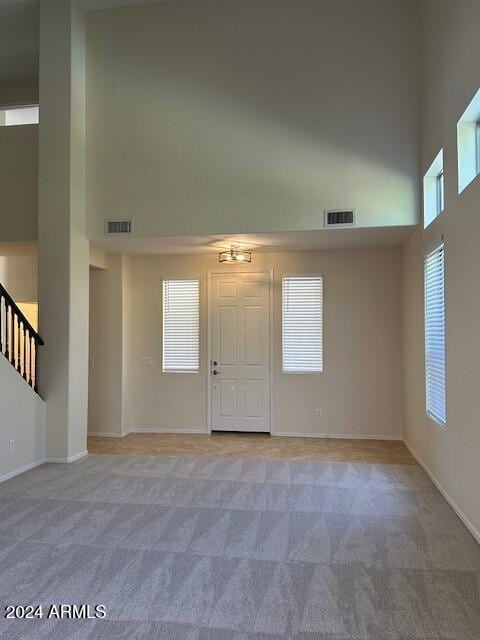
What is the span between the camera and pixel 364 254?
629cm

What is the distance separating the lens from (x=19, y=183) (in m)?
5.58

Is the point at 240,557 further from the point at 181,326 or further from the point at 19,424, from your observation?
the point at 181,326

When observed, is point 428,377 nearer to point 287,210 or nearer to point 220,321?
→ point 287,210

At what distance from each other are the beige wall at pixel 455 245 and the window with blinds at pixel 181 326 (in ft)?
10.6

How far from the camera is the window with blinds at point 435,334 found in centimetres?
407

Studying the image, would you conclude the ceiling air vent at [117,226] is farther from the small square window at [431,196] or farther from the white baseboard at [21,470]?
the small square window at [431,196]

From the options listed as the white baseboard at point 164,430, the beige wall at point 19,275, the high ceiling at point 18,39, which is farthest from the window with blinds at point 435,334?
the beige wall at point 19,275

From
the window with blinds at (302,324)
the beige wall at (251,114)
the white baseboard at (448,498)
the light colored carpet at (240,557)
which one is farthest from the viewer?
the window with blinds at (302,324)

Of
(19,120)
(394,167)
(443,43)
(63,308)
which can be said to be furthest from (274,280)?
(19,120)

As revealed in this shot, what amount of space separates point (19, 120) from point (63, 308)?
157 inches

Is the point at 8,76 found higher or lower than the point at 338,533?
higher

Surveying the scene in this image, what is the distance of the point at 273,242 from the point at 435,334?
230cm

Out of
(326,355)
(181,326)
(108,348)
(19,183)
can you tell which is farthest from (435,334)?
(19,183)

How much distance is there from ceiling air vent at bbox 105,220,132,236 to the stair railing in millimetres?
1374
